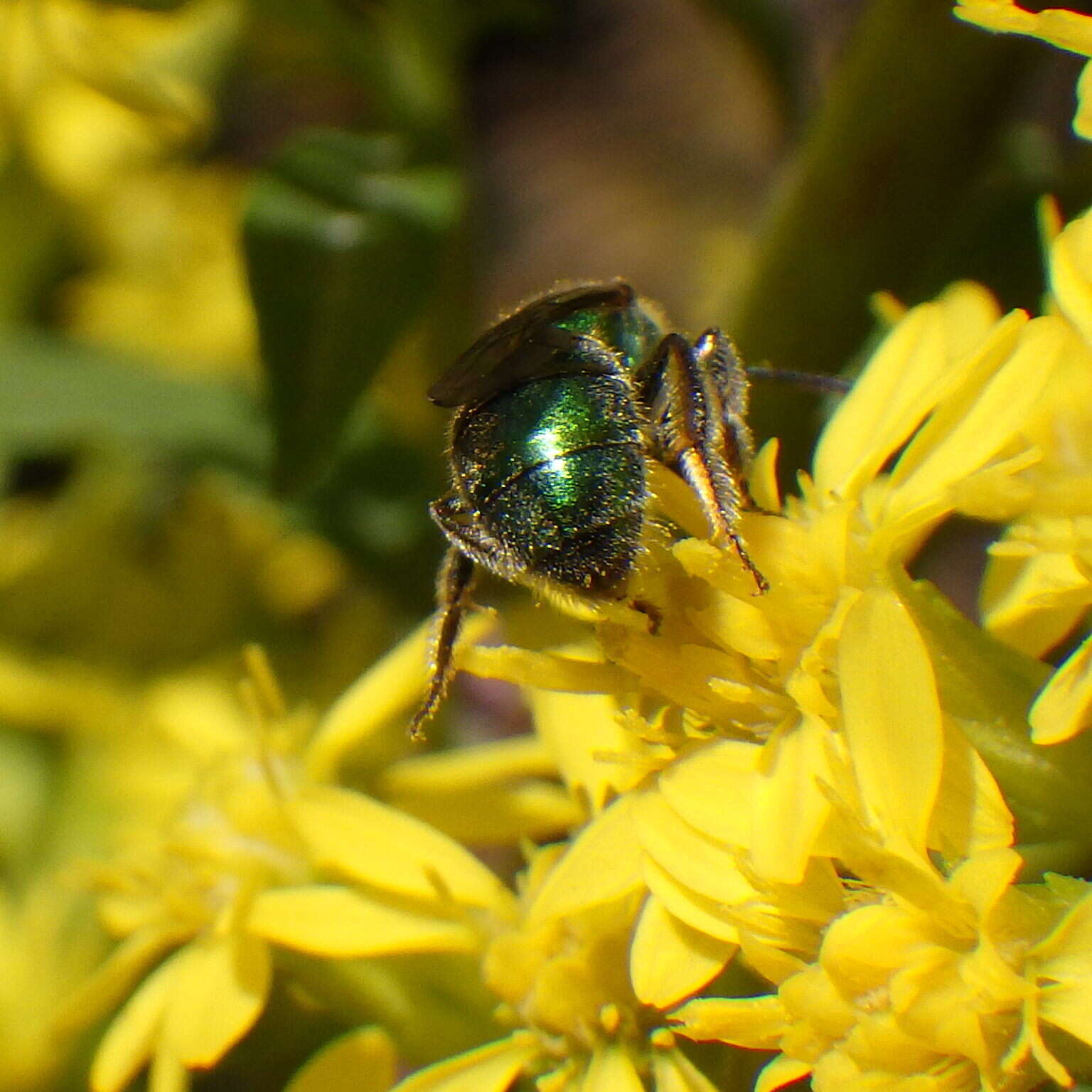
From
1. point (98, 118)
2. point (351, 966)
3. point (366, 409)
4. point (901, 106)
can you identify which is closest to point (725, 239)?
point (98, 118)

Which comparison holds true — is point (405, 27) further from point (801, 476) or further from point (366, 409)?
point (801, 476)

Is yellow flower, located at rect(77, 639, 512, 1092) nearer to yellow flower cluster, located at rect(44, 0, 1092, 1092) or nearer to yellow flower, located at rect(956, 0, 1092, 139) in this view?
yellow flower cluster, located at rect(44, 0, 1092, 1092)

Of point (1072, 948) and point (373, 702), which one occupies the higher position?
point (1072, 948)

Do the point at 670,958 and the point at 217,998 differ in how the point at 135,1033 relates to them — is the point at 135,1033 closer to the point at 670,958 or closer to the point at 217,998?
the point at 217,998

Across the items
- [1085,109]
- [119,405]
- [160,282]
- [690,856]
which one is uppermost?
[1085,109]

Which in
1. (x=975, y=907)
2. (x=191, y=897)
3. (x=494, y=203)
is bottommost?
(x=494, y=203)

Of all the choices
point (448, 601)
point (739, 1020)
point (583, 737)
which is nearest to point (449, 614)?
point (448, 601)

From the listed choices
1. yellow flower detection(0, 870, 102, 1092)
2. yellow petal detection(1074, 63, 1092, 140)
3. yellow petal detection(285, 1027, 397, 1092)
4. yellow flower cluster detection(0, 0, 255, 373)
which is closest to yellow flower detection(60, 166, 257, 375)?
yellow flower cluster detection(0, 0, 255, 373)
